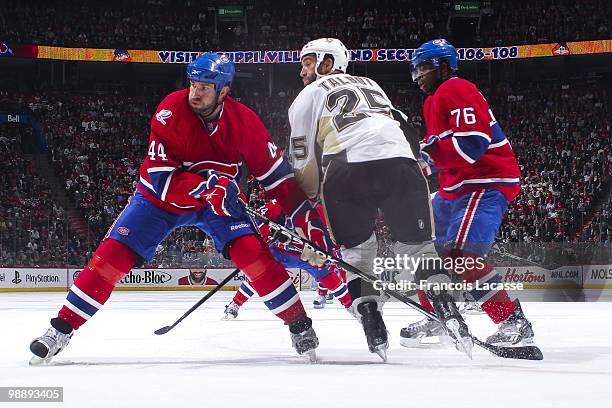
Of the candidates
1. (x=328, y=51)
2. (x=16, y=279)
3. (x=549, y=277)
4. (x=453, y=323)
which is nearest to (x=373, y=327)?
(x=453, y=323)

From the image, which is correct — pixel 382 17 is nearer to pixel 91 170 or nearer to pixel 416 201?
pixel 91 170

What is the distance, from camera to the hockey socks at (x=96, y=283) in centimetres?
359

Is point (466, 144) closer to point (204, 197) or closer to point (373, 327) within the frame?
point (373, 327)

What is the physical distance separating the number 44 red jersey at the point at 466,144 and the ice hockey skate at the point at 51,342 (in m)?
1.80

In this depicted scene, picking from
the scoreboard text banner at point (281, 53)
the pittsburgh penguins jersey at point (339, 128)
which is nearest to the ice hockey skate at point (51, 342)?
the pittsburgh penguins jersey at point (339, 128)

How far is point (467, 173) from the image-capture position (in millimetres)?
3934

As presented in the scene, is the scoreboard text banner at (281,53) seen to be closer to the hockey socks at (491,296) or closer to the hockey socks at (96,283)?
the hockey socks at (96,283)

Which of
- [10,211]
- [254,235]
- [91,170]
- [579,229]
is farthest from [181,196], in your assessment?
[91,170]

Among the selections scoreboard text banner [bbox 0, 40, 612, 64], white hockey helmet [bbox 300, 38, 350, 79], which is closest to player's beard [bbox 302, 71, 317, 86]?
white hockey helmet [bbox 300, 38, 350, 79]

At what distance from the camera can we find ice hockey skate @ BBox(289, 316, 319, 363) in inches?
140

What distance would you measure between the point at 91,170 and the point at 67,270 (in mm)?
6021

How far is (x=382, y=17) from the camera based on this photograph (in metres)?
23.0

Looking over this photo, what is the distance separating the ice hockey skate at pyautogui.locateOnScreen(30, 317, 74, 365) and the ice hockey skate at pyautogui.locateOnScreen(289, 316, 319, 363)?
973mm

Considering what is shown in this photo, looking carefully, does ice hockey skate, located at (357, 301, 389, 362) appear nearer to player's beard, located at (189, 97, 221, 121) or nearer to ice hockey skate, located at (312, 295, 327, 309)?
player's beard, located at (189, 97, 221, 121)
